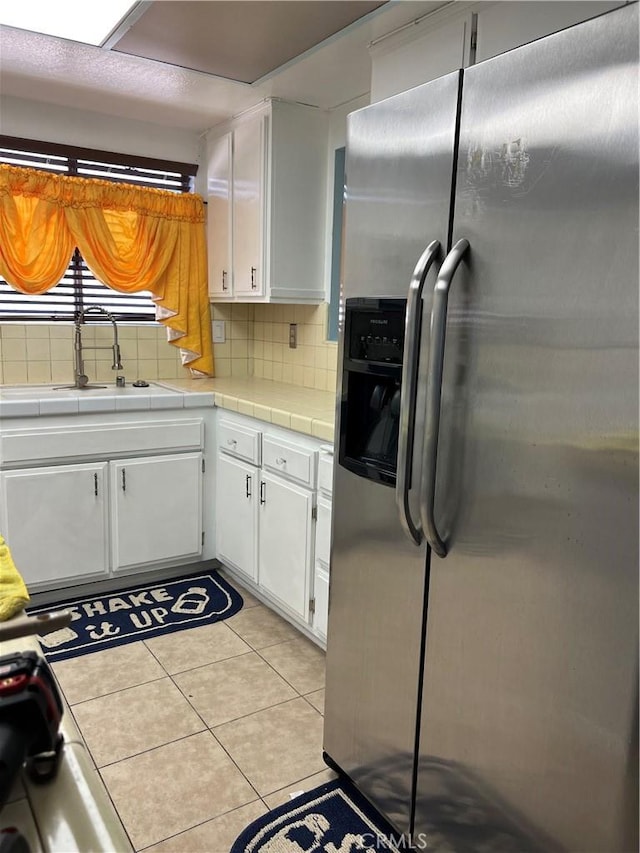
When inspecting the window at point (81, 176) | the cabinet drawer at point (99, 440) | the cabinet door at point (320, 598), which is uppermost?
the window at point (81, 176)

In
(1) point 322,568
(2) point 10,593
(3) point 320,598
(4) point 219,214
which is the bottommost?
(3) point 320,598

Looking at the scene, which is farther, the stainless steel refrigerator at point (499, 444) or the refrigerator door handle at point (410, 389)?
the refrigerator door handle at point (410, 389)

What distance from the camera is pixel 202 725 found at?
214cm

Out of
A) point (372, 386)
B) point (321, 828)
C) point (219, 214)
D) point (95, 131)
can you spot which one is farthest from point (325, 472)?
point (95, 131)

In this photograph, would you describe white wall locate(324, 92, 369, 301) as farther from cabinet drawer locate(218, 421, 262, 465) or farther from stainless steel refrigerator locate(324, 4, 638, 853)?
stainless steel refrigerator locate(324, 4, 638, 853)

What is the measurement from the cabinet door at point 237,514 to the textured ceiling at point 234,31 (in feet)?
5.36

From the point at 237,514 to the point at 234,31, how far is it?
1933mm

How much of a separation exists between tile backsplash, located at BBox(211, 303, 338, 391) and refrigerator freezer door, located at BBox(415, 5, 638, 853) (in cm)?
197

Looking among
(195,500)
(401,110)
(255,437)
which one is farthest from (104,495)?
(401,110)

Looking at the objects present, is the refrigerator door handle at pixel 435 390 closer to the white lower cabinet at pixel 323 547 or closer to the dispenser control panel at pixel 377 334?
the dispenser control panel at pixel 377 334

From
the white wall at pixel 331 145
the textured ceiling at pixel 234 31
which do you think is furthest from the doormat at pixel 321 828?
the textured ceiling at pixel 234 31

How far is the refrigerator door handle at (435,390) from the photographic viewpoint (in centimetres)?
131

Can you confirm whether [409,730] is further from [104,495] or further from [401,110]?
A: [104,495]

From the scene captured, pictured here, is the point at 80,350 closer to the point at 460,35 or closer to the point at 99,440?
the point at 99,440
